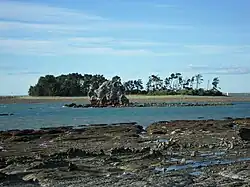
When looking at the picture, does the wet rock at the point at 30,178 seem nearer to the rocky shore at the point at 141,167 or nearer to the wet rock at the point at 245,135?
the rocky shore at the point at 141,167

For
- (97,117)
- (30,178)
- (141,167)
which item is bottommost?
(97,117)

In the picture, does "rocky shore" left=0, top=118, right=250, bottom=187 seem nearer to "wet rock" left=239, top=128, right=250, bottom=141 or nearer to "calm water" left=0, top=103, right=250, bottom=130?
"wet rock" left=239, top=128, right=250, bottom=141

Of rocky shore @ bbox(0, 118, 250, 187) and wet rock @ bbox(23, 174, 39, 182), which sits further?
wet rock @ bbox(23, 174, 39, 182)

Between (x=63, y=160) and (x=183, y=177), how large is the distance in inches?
298

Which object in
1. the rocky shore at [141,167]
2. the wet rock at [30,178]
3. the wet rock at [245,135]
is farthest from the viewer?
the wet rock at [245,135]

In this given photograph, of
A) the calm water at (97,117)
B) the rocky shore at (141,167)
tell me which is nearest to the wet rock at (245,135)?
the rocky shore at (141,167)

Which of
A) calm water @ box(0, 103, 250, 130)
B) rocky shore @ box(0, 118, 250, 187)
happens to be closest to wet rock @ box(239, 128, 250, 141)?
rocky shore @ box(0, 118, 250, 187)

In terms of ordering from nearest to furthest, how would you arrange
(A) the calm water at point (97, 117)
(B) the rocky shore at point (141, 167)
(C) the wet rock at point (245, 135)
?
1. (B) the rocky shore at point (141, 167)
2. (C) the wet rock at point (245, 135)
3. (A) the calm water at point (97, 117)

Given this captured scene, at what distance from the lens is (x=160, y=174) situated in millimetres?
19375

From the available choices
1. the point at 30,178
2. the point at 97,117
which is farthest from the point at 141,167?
the point at 97,117

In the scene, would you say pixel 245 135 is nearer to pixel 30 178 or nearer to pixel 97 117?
pixel 30 178

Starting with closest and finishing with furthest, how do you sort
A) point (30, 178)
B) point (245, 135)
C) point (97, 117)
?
point (30, 178) < point (245, 135) < point (97, 117)

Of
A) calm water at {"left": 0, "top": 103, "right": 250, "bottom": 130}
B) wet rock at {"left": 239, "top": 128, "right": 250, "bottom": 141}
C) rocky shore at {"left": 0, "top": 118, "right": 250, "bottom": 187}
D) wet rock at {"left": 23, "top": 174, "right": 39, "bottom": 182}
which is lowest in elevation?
calm water at {"left": 0, "top": 103, "right": 250, "bottom": 130}

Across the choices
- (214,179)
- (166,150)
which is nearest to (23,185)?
(214,179)
